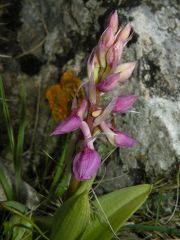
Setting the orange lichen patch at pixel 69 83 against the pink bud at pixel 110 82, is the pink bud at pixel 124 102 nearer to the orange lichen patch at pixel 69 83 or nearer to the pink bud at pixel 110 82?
the pink bud at pixel 110 82

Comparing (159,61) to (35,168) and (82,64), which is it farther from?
(35,168)

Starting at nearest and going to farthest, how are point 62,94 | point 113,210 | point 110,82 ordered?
point 110,82 → point 113,210 → point 62,94

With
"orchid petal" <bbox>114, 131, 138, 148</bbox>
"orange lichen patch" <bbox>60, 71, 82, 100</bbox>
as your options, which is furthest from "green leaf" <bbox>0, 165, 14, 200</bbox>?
"orchid petal" <bbox>114, 131, 138, 148</bbox>

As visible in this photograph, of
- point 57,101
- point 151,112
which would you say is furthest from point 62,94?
point 151,112

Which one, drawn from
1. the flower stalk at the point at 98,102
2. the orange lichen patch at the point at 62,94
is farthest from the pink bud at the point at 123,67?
the orange lichen patch at the point at 62,94

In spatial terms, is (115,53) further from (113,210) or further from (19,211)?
(19,211)

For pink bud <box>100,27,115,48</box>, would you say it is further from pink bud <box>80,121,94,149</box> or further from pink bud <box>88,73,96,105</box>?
pink bud <box>80,121,94,149</box>
